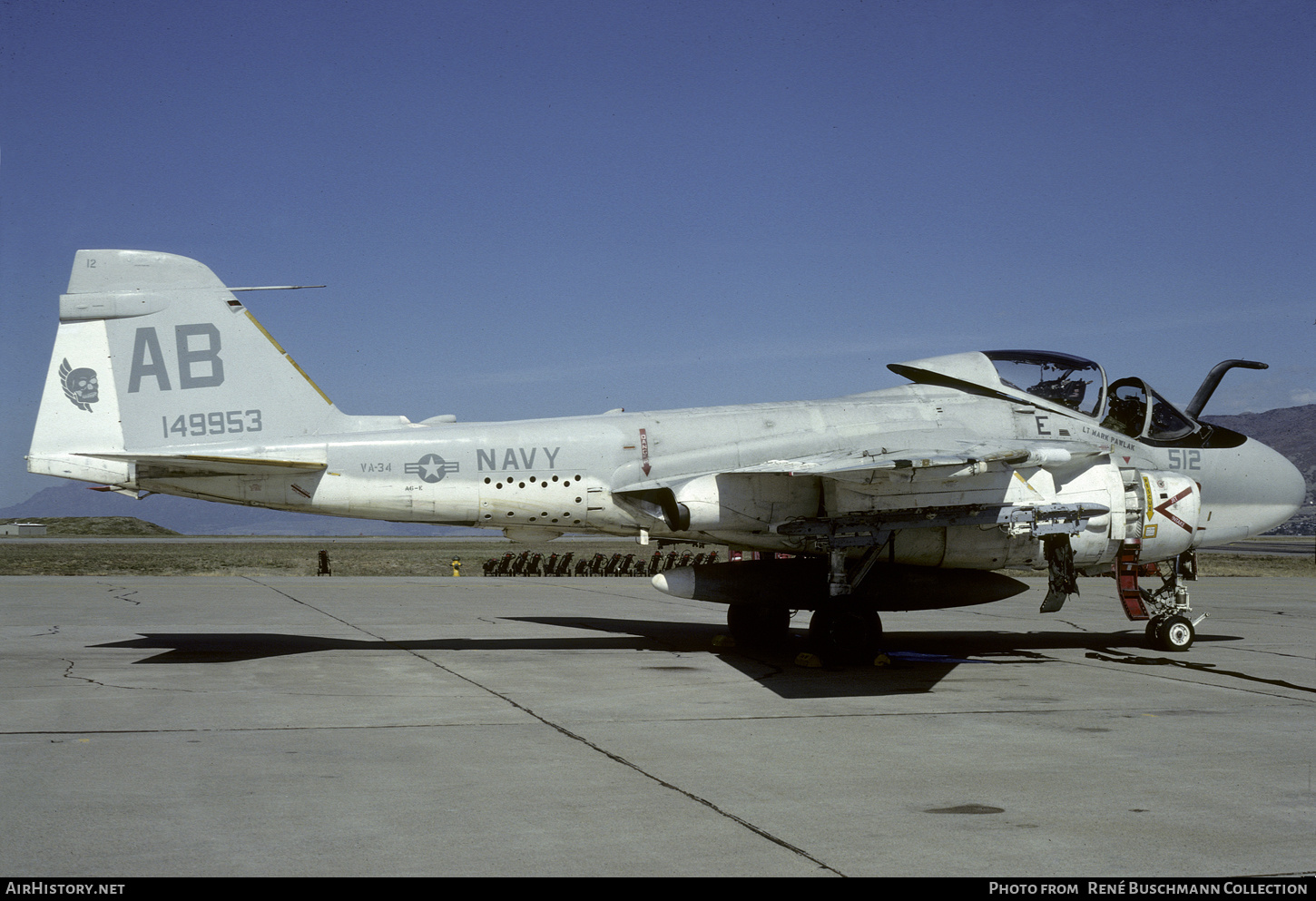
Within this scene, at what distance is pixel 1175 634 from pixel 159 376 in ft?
40.7

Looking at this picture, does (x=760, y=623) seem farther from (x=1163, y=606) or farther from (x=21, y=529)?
(x=21, y=529)

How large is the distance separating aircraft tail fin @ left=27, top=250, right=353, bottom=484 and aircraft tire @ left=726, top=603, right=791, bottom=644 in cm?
540

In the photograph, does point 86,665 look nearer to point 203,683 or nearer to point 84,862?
point 203,683

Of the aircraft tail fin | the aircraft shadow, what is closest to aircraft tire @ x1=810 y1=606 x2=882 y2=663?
the aircraft shadow

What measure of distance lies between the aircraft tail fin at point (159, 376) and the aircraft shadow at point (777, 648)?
2477 millimetres

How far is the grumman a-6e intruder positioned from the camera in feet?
38.7

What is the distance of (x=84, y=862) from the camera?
4.82 meters

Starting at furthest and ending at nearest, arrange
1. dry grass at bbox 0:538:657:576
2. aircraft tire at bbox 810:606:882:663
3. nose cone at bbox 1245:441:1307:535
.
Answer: dry grass at bbox 0:538:657:576, nose cone at bbox 1245:441:1307:535, aircraft tire at bbox 810:606:882:663

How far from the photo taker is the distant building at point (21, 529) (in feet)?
246

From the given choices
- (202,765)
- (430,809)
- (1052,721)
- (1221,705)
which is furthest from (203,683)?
(1221,705)

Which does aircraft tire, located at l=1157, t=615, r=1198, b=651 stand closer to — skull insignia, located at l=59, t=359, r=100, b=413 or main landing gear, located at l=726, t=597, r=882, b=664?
main landing gear, located at l=726, t=597, r=882, b=664

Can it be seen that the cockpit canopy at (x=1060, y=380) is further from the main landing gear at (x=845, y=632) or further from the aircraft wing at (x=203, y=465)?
the aircraft wing at (x=203, y=465)

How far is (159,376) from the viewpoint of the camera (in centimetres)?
1200

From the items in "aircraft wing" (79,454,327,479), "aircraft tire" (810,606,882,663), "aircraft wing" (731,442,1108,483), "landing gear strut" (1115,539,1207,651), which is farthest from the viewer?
"landing gear strut" (1115,539,1207,651)
